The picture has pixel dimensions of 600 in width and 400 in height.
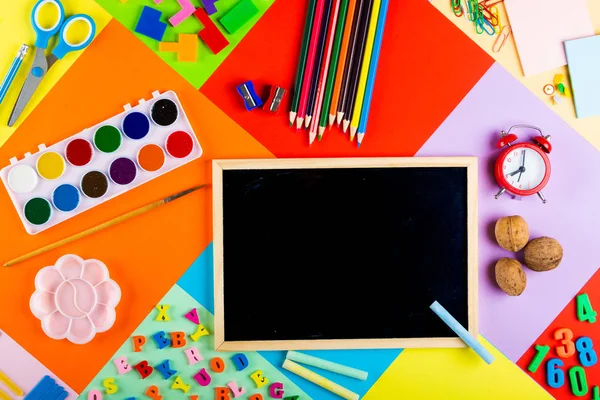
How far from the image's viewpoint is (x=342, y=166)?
4.34 feet

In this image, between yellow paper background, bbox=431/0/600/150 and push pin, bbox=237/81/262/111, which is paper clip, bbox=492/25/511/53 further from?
push pin, bbox=237/81/262/111

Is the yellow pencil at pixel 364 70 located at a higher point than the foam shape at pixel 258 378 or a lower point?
higher

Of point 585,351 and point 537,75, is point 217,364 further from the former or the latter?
point 537,75

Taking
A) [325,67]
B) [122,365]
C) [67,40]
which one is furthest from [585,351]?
[67,40]

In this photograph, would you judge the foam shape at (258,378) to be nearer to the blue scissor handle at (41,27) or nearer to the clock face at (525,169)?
the clock face at (525,169)

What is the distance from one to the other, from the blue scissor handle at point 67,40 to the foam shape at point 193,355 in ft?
2.81

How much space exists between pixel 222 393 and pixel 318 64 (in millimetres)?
938

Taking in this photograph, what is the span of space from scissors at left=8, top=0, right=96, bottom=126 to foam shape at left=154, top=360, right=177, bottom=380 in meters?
0.77

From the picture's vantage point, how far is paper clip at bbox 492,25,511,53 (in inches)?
52.7

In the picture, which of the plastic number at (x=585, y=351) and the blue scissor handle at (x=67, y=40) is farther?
the plastic number at (x=585, y=351)

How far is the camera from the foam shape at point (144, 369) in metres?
1.35

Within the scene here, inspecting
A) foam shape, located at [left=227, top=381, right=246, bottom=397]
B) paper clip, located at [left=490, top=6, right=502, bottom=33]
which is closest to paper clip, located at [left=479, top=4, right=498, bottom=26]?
paper clip, located at [left=490, top=6, right=502, bottom=33]

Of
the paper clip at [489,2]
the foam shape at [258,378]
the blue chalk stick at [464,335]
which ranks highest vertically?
the paper clip at [489,2]

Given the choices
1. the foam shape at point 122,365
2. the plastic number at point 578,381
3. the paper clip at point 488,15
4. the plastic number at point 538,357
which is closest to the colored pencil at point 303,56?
the paper clip at point 488,15
